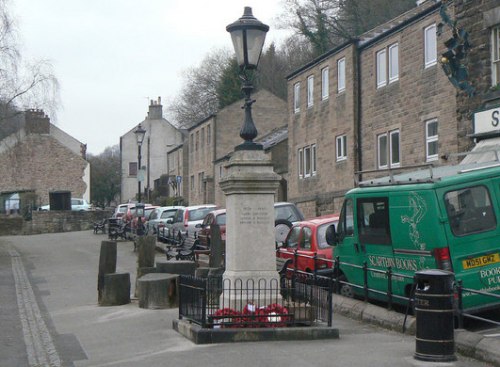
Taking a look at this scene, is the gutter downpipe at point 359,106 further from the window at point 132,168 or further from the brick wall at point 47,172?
the window at point 132,168

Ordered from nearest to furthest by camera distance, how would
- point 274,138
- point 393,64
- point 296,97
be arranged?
point 393,64 < point 296,97 < point 274,138

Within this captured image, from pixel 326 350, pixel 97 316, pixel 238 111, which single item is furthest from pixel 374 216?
pixel 238 111

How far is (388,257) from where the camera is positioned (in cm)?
1341

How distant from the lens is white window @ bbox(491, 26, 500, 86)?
63.8ft

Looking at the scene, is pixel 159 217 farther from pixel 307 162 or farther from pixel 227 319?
pixel 227 319

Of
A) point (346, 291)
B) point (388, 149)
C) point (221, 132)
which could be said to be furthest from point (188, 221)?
point (221, 132)

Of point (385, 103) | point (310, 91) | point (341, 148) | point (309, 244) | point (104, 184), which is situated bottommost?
point (309, 244)

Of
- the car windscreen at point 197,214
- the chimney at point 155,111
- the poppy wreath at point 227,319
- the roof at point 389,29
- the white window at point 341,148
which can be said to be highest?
the chimney at point 155,111

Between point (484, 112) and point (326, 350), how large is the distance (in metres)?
10.7

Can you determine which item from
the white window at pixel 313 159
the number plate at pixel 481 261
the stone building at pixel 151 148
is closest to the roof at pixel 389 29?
the white window at pixel 313 159

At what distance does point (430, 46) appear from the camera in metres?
25.6

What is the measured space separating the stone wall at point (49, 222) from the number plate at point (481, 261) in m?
44.9

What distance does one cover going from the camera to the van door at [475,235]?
39.1 feet

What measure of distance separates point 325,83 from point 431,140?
9241 millimetres
